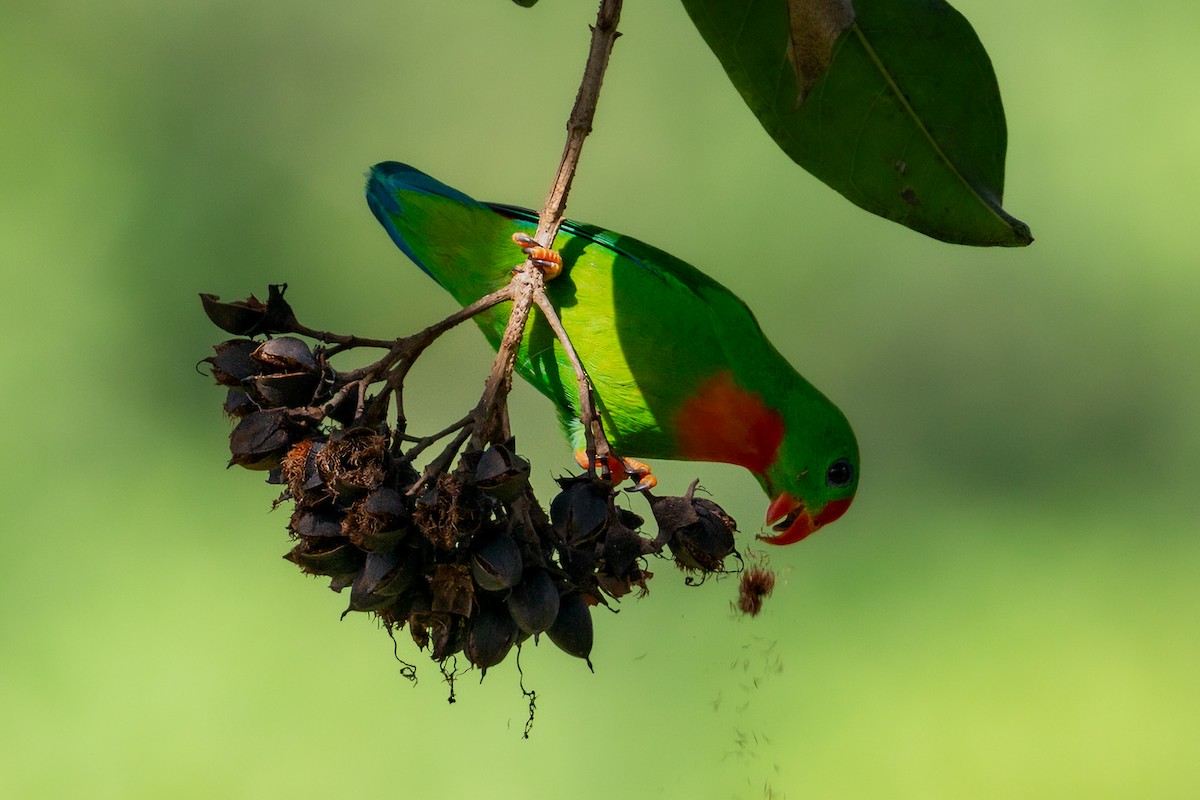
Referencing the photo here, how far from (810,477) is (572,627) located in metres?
1.14

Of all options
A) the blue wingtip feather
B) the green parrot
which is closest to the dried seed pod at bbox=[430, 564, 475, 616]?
the green parrot

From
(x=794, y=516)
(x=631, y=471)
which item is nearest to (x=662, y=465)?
(x=794, y=516)

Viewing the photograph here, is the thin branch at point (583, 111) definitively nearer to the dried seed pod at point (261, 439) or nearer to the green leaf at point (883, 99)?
the green leaf at point (883, 99)

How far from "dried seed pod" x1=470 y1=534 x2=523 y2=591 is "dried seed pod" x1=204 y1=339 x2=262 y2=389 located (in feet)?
1.41

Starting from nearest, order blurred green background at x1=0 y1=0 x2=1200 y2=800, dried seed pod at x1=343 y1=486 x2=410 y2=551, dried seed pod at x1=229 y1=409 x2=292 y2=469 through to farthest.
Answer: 1. dried seed pod at x1=343 y1=486 x2=410 y2=551
2. dried seed pod at x1=229 y1=409 x2=292 y2=469
3. blurred green background at x1=0 y1=0 x2=1200 y2=800

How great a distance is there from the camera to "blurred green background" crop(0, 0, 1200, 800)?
4656 mm

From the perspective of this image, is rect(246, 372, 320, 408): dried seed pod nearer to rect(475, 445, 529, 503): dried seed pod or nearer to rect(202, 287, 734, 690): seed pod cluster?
rect(202, 287, 734, 690): seed pod cluster

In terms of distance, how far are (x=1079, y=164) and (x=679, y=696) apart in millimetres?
2900

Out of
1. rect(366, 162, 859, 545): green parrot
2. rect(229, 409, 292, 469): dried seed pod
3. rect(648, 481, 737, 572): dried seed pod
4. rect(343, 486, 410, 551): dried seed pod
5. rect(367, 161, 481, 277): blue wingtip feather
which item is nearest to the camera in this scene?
rect(343, 486, 410, 551): dried seed pod

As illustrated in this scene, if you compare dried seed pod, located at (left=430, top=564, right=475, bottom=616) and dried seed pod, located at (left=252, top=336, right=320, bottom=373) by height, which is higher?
dried seed pod, located at (left=252, top=336, right=320, bottom=373)

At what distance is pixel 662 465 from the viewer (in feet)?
15.0

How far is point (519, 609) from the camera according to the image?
4.98 feet

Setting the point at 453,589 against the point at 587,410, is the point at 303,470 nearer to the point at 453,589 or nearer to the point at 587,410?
the point at 453,589

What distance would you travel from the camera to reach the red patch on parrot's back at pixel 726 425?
250cm
